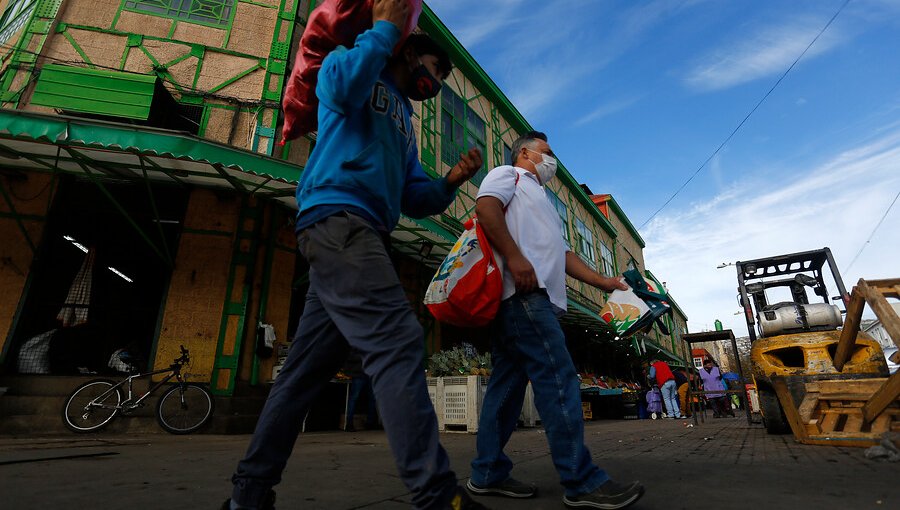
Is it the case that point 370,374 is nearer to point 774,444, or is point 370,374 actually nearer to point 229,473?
point 229,473

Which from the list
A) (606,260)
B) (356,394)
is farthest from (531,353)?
(606,260)

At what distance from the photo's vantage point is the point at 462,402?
673 centimetres

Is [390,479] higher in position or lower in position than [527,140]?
lower

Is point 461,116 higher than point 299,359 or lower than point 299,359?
higher

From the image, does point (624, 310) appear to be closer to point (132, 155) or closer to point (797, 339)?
point (797, 339)

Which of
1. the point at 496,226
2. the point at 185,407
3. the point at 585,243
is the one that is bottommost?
the point at 185,407

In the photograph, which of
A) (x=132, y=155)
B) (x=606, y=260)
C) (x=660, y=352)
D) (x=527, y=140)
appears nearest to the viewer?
(x=527, y=140)

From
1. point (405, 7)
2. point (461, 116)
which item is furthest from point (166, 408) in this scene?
point (461, 116)

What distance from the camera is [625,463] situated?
291 cm

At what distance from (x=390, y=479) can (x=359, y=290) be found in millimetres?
1511

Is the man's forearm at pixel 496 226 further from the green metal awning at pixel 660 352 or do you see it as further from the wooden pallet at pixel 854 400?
the green metal awning at pixel 660 352

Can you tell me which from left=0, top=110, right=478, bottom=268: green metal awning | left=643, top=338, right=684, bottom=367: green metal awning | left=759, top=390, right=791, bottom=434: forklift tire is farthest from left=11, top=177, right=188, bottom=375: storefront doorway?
left=643, top=338, right=684, bottom=367: green metal awning

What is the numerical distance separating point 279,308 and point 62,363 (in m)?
3.47

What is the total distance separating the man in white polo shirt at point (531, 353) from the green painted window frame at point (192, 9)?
8711 mm
